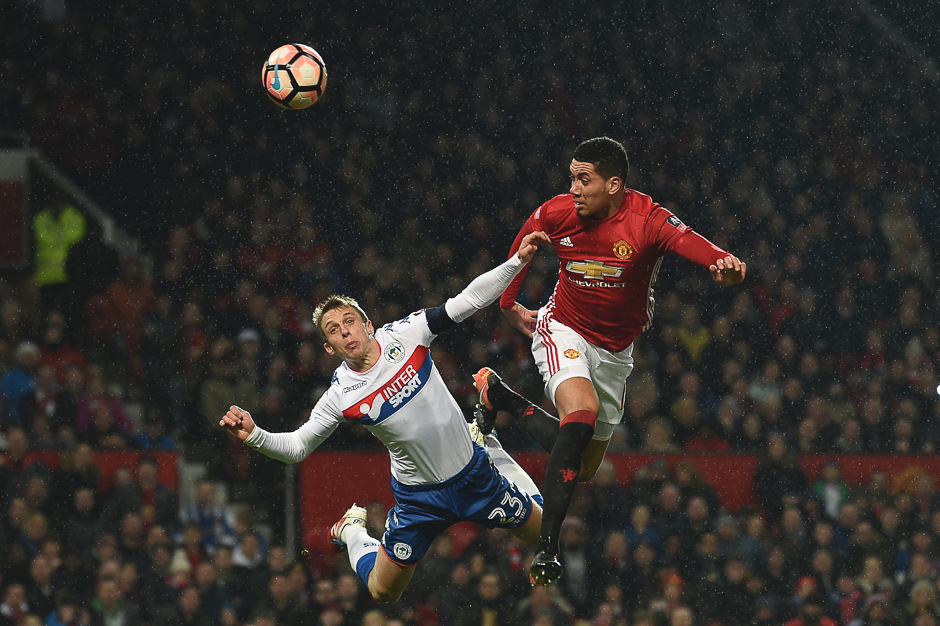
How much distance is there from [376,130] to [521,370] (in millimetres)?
4350

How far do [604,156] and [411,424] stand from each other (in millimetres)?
1767

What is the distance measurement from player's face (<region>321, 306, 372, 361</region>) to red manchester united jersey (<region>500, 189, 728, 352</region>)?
0.88 meters

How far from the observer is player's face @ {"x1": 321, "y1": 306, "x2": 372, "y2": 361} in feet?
21.1

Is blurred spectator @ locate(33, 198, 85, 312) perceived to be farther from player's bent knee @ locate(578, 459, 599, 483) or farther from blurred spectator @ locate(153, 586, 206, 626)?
player's bent knee @ locate(578, 459, 599, 483)

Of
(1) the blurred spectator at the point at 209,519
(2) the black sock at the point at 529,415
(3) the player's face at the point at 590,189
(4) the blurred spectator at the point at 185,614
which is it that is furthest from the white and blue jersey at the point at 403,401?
(1) the blurred spectator at the point at 209,519

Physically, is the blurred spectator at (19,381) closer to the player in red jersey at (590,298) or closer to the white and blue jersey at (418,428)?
the white and blue jersey at (418,428)

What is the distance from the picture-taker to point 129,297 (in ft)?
41.1

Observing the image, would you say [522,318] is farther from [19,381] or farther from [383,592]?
[19,381]

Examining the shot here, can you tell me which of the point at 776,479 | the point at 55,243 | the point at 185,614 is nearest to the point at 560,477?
the point at 185,614

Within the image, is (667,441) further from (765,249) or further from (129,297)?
(129,297)

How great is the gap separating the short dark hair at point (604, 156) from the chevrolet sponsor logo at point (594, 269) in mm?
482

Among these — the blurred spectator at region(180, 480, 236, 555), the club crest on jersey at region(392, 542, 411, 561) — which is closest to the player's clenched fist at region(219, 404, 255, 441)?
the club crest on jersey at region(392, 542, 411, 561)

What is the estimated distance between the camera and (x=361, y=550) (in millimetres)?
7484

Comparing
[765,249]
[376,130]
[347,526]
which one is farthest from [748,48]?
[347,526]
